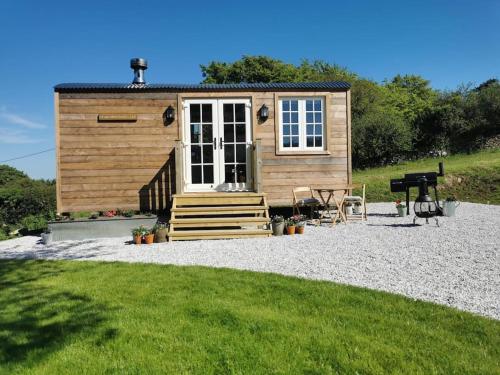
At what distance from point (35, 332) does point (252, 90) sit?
281 inches

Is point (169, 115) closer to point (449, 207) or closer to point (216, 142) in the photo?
point (216, 142)

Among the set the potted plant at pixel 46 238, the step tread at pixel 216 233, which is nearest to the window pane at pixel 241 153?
the step tread at pixel 216 233

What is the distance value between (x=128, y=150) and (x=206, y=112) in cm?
206

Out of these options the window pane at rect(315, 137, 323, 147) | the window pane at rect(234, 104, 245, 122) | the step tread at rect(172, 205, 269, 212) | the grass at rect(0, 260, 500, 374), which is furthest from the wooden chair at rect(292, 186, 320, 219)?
the grass at rect(0, 260, 500, 374)

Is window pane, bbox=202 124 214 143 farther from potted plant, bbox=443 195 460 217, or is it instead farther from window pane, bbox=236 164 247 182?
potted plant, bbox=443 195 460 217

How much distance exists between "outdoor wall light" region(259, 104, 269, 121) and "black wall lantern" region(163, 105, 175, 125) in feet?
6.89

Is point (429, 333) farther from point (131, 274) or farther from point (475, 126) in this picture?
point (475, 126)

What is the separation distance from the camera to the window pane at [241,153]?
8.86m

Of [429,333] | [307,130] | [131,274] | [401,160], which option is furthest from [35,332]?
[401,160]

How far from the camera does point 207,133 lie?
347 inches

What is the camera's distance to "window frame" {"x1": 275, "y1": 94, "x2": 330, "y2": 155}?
29.0 ft

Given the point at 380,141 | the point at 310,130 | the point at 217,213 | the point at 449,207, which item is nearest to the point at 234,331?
the point at 217,213

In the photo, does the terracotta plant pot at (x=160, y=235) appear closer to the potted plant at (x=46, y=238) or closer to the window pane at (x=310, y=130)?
the potted plant at (x=46, y=238)

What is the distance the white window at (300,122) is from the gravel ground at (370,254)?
217 cm
